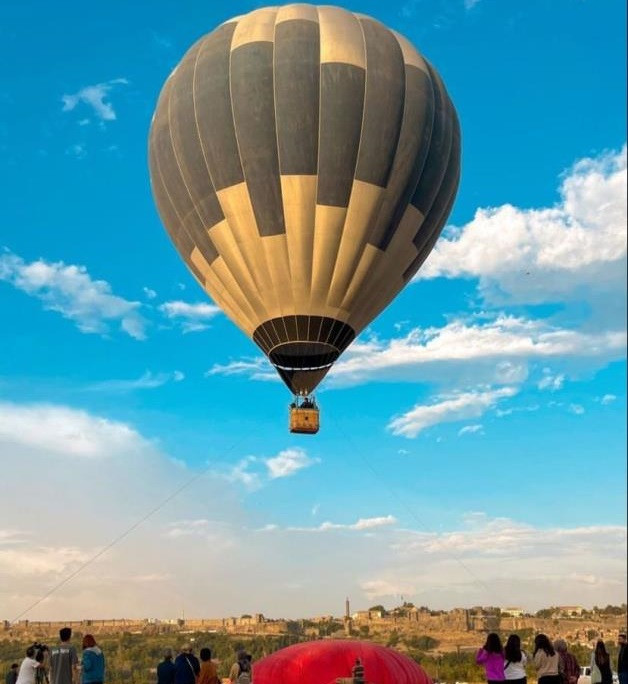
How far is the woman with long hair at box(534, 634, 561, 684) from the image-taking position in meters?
11.1

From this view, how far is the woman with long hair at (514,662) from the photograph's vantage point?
10430mm

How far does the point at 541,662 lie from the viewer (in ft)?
36.6

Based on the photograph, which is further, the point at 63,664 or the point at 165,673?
the point at 165,673

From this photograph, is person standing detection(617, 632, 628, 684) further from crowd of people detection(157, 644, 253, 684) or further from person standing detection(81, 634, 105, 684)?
person standing detection(81, 634, 105, 684)

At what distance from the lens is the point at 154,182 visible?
26.4 metres

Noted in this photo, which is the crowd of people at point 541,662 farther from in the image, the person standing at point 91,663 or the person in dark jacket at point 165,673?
the person standing at point 91,663

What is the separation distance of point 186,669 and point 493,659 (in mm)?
4185

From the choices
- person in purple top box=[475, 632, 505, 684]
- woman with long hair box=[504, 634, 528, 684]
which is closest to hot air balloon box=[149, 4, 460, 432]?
person in purple top box=[475, 632, 505, 684]

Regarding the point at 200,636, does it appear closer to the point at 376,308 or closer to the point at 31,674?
the point at 376,308

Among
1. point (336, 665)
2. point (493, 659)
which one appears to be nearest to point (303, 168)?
point (493, 659)

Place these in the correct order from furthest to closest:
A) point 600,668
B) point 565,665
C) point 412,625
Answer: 1. point 412,625
2. point 600,668
3. point 565,665

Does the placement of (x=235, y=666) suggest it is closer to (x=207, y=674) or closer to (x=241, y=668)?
(x=241, y=668)

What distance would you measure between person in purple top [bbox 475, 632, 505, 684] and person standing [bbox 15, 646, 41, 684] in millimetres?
6092

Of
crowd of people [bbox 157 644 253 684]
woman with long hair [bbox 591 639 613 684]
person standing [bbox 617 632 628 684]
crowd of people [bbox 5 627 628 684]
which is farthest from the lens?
woman with long hair [bbox 591 639 613 684]
